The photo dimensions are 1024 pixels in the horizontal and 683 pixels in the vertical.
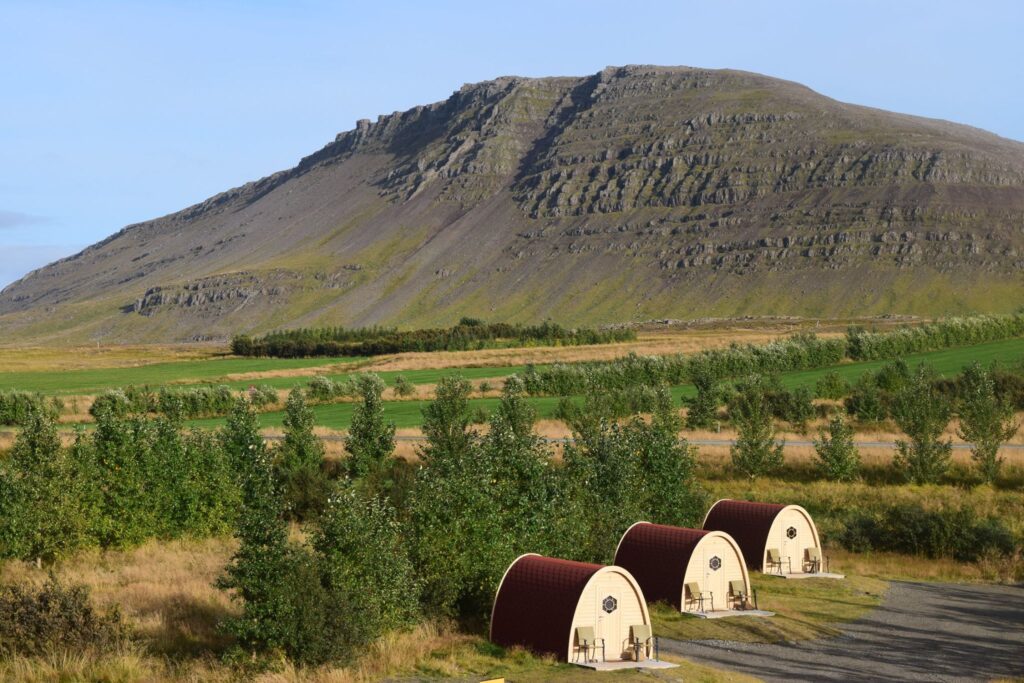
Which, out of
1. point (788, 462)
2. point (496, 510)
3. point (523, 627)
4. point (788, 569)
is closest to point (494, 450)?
point (496, 510)

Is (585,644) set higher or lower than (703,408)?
lower

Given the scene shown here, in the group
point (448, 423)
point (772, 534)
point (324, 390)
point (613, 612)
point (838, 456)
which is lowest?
point (772, 534)

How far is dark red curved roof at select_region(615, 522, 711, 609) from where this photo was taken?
119ft

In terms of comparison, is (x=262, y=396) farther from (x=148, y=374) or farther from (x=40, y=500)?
(x=40, y=500)

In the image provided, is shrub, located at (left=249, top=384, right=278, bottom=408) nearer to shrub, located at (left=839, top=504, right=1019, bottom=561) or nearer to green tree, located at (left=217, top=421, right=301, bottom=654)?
shrub, located at (left=839, top=504, right=1019, bottom=561)

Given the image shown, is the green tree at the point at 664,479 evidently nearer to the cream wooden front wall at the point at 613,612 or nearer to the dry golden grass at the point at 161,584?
the cream wooden front wall at the point at 613,612

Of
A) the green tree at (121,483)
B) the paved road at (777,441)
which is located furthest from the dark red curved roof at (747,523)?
the green tree at (121,483)

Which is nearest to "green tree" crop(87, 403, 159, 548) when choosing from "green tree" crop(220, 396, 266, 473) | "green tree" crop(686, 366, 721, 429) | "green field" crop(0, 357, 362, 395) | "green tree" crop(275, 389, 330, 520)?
"green tree" crop(220, 396, 266, 473)

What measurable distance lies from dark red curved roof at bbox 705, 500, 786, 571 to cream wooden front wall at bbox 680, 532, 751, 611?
582 centimetres

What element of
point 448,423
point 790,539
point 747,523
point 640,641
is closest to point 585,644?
point 640,641

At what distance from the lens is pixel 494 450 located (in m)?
39.9

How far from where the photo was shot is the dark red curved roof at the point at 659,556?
36344mm

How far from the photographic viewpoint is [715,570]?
36562 millimetres

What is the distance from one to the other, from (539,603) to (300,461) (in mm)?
32195
